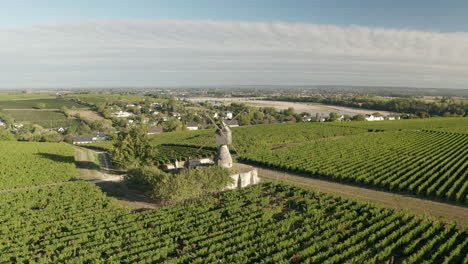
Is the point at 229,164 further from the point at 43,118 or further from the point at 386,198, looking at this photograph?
the point at 43,118

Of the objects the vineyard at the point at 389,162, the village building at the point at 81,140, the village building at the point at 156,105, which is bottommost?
the village building at the point at 81,140

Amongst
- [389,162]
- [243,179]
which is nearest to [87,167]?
[243,179]

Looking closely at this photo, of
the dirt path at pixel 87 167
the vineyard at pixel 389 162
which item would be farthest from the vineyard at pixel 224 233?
the dirt path at pixel 87 167

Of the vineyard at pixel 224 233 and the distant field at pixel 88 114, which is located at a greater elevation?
the distant field at pixel 88 114

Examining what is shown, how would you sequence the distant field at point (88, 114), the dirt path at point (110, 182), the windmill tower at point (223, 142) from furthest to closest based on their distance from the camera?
the distant field at point (88, 114)
the windmill tower at point (223, 142)
the dirt path at point (110, 182)

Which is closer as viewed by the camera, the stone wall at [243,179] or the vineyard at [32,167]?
the stone wall at [243,179]

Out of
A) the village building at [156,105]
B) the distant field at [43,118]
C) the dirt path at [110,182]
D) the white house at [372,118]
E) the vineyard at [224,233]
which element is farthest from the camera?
the village building at [156,105]

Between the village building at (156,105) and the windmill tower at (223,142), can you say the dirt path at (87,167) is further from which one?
the village building at (156,105)
